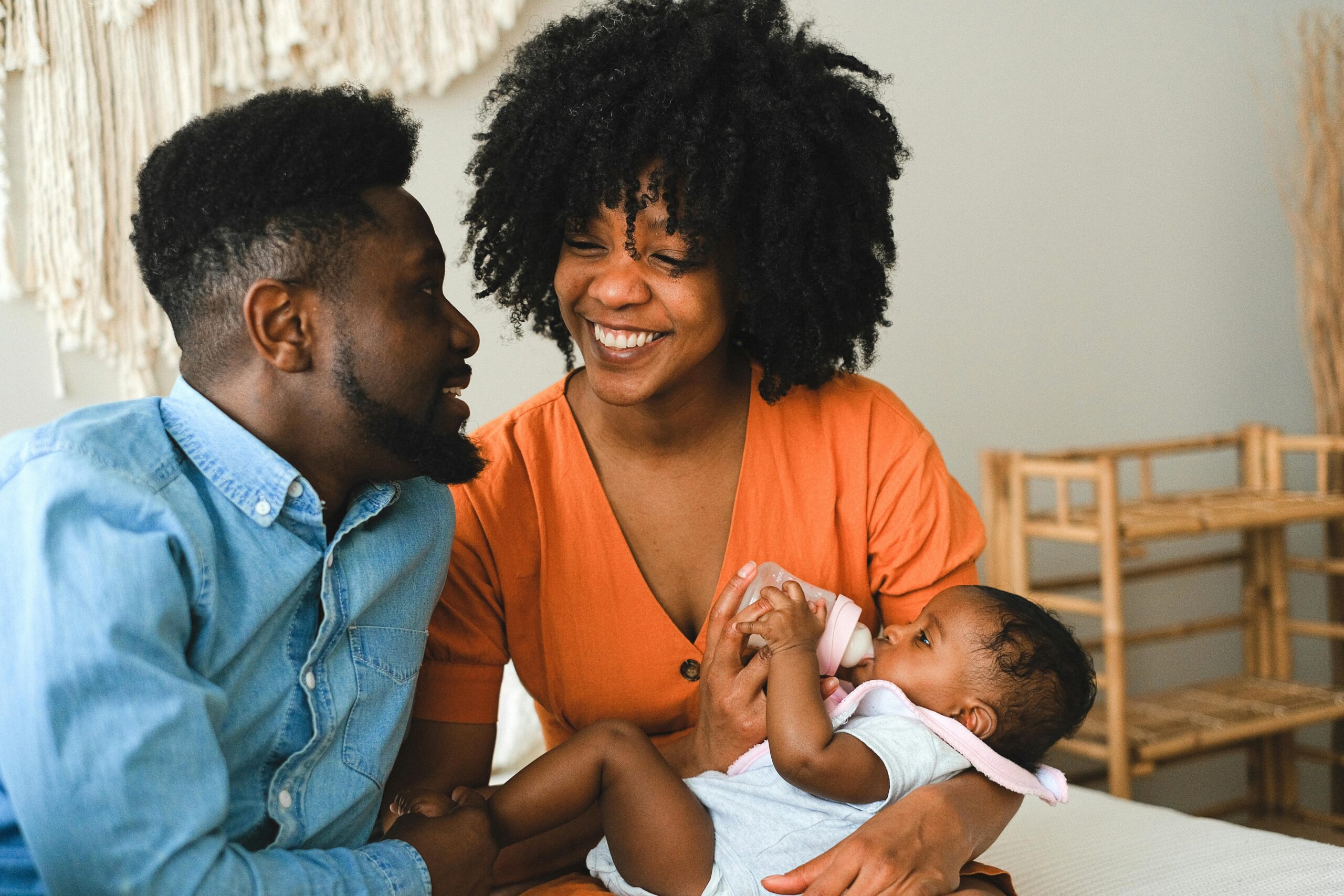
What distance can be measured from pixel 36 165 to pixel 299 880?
1431 mm

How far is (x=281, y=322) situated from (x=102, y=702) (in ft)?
1.29

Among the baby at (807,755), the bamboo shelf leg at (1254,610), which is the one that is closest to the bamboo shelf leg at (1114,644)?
the bamboo shelf leg at (1254,610)

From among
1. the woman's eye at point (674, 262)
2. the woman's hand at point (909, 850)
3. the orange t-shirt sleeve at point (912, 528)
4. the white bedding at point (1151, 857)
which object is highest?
the woman's eye at point (674, 262)

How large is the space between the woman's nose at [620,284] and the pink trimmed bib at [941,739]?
1.77ft

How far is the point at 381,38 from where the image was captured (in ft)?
7.04

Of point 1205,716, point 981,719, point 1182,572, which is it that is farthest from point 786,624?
point 1182,572

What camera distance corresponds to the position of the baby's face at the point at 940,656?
4.53 ft

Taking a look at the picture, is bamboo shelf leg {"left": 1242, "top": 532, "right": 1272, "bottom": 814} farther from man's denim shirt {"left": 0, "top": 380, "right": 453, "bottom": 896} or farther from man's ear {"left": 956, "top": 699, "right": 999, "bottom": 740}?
man's denim shirt {"left": 0, "top": 380, "right": 453, "bottom": 896}

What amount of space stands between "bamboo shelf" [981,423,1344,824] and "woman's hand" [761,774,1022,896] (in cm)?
131

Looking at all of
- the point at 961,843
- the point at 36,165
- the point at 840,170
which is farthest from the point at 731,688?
the point at 36,165

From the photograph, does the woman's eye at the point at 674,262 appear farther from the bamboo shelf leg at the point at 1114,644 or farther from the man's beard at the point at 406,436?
the bamboo shelf leg at the point at 1114,644

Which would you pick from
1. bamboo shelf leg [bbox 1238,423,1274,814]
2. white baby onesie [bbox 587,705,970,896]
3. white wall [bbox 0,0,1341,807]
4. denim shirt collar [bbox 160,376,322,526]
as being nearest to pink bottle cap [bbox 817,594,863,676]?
white baby onesie [bbox 587,705,970,896]

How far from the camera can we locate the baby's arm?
4.09 ft

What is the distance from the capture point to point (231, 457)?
3.50 feet
